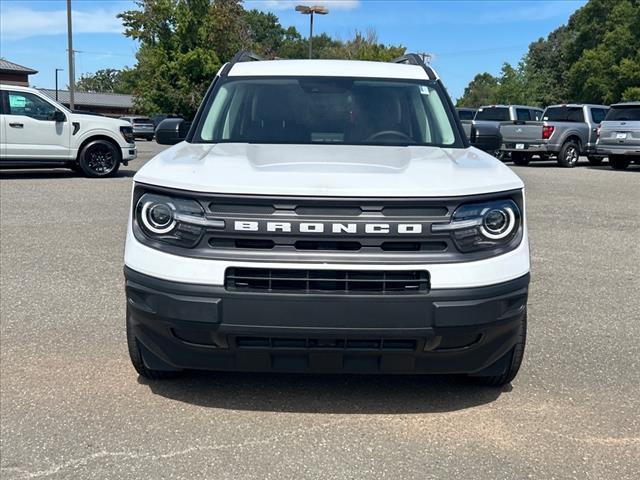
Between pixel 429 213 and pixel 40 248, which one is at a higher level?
pixel 429 213

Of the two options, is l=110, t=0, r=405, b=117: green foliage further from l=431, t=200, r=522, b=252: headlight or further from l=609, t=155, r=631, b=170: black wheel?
→ l=431, t=200, r=522, b=252: headlight

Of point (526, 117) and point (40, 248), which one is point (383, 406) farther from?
point (526, 117)

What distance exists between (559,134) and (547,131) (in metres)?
0.43

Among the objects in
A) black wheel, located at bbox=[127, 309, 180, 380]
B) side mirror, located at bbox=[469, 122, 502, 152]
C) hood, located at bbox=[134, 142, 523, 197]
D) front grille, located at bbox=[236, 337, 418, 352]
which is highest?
side mirror, located at bbox=[469, 122, 502, 152]

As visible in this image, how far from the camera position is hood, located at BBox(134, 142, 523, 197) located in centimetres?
305

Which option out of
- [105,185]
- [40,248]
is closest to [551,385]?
[40,248]

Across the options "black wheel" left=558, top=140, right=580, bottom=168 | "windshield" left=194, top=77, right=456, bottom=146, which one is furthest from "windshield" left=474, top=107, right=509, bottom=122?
"windshield" left=194, top=77, right=456, bottom=146

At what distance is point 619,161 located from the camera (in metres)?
20.3

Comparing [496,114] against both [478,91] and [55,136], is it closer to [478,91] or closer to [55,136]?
[55,136]

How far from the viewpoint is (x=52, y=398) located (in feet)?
12.0

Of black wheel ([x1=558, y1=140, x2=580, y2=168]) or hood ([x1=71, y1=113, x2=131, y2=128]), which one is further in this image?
black wheel ([x1=558, y1=140, x2=580, y2=168])

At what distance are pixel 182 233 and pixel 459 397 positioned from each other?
1743 mm

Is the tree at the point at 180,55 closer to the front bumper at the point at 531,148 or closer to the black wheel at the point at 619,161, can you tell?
the front bumper at the point at 531,148

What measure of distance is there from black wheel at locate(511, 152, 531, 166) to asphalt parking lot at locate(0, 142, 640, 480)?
655 inches
